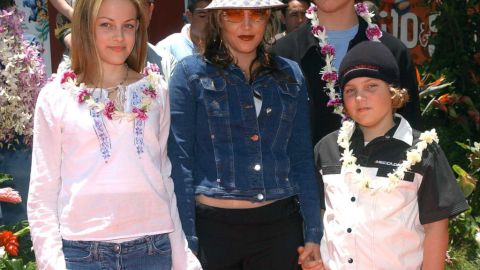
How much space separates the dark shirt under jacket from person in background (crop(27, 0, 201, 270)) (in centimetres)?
90

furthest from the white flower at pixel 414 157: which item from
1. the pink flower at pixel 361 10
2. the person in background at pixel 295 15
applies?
the person in background at pixel 295 15

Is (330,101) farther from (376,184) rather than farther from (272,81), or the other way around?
(376,184)

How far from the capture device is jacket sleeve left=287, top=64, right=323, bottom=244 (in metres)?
3.17

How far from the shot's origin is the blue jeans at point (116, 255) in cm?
275

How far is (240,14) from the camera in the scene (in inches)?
123

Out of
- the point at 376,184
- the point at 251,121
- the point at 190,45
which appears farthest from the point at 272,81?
the point at 190,45

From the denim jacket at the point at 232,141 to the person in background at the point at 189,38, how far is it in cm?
99

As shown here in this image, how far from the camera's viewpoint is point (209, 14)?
10.7 ft

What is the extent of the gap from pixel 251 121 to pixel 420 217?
0.79m

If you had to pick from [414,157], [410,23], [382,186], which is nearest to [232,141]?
[382,186]

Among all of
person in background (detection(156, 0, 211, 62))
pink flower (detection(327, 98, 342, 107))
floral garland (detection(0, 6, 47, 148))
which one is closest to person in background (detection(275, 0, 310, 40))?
person in background (detection(156, 0, 211, 62))

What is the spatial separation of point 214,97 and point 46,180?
774 millimetres

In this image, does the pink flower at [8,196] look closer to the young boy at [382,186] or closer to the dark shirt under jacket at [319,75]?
the dark shirt under jacket at [319,75]

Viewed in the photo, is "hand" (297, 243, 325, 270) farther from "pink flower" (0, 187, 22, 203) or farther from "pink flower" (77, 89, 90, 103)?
"pink flower" (0, 187, 22, 203)
